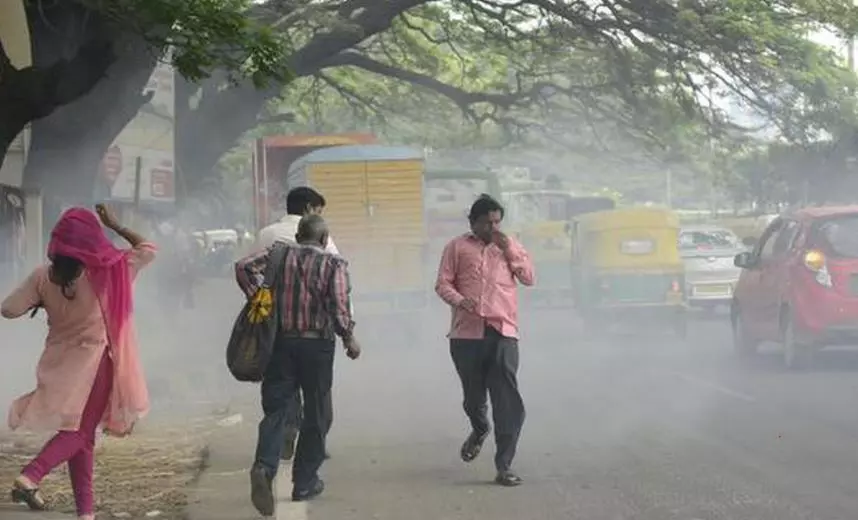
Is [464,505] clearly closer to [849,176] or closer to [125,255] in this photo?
[125,255]

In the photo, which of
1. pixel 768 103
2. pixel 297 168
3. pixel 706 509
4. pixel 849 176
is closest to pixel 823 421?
pixel 706 509

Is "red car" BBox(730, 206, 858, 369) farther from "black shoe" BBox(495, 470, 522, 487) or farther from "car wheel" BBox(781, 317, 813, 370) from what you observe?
"black shoe" BBox(495, 470, 522, 487)

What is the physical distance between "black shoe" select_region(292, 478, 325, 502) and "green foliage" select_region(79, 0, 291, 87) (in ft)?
8.77

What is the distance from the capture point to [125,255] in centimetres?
736

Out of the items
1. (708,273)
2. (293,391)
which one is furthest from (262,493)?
(708,273)

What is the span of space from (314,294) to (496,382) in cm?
152

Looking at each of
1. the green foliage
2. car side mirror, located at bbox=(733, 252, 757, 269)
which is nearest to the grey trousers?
the green foliage

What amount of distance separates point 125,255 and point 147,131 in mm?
20645

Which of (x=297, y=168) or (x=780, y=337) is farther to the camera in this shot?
(x=297, y=168)

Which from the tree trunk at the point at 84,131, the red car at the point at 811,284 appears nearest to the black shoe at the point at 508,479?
the tree trunk at the point at 84,131

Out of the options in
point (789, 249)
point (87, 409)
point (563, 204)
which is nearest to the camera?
point (87, 409)

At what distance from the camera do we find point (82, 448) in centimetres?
733

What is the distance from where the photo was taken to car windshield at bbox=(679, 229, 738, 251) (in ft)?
81.7

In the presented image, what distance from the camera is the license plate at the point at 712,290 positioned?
24688mm
